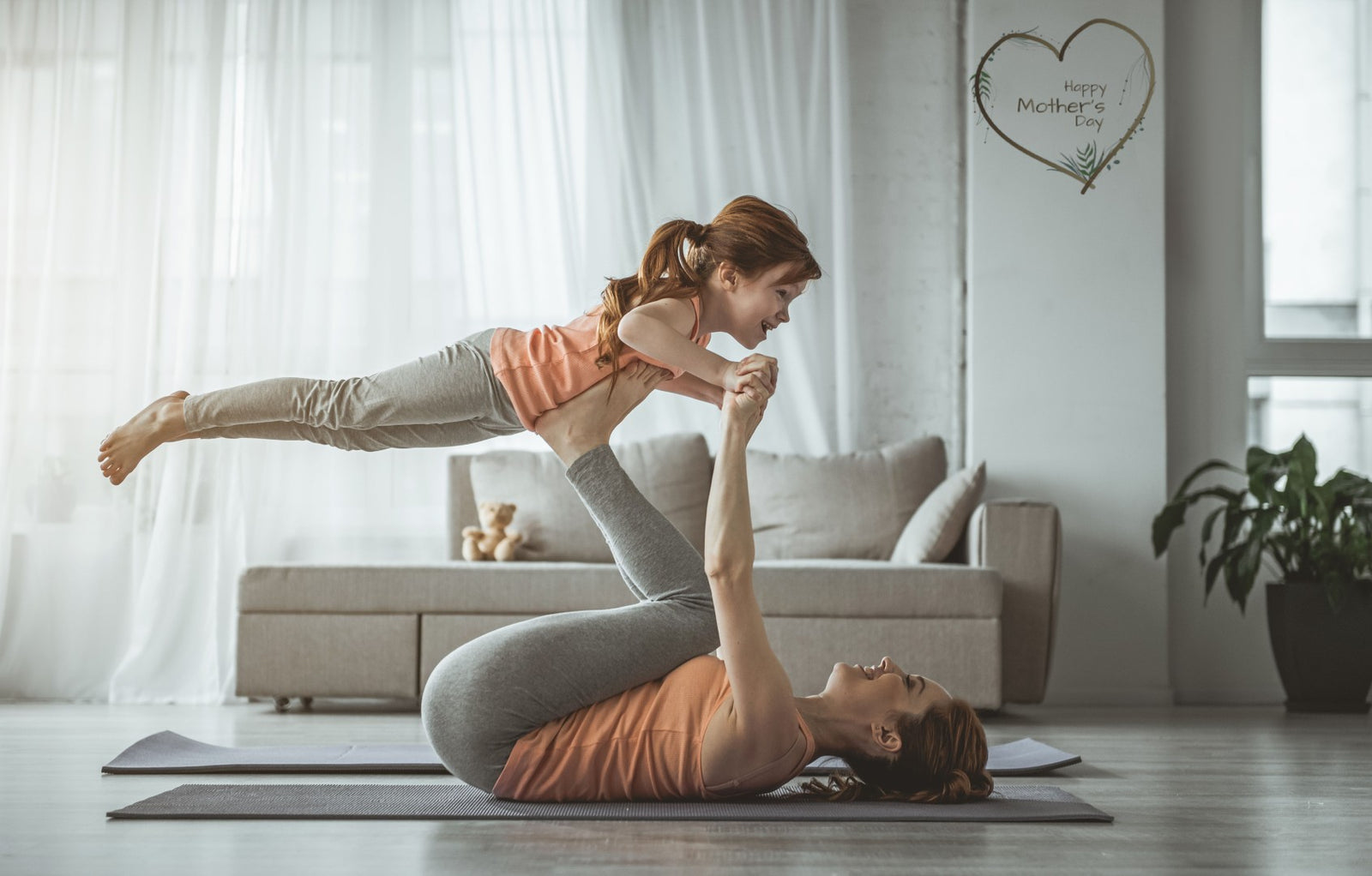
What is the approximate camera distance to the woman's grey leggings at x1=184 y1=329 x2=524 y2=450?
2.17m

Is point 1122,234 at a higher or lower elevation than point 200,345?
higher

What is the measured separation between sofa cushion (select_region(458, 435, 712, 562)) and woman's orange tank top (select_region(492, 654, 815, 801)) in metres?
2.09

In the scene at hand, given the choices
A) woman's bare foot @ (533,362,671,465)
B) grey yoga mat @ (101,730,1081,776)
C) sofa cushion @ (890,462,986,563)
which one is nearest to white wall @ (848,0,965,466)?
sofa cushion @ (890,462,986,563)

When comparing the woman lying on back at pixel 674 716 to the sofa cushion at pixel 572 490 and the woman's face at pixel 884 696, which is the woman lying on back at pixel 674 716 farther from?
the sofa cushion at pixel 572 490

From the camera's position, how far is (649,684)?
6.02ft

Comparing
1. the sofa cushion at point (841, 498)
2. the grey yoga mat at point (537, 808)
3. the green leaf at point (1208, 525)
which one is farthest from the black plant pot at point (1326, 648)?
the grey yoga mat at point (537, 808)

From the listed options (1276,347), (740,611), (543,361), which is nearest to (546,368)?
(543,361)

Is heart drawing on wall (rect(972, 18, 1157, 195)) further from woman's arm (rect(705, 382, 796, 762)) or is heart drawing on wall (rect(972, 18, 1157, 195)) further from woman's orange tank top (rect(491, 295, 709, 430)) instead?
woman's arm (rect(705, 382, 796, 762))

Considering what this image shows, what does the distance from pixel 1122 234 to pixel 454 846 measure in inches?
133

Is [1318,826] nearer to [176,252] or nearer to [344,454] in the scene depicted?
[344,454]

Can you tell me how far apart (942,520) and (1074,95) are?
160 cm

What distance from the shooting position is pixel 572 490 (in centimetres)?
407

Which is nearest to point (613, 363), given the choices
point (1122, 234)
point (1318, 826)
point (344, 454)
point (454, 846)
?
point (454, 846)

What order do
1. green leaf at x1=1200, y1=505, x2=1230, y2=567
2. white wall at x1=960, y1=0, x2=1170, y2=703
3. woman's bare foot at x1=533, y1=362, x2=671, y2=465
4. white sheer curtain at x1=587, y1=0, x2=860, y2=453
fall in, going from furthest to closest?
white sheer curtain at x1=587, y1=0, x2=860, y2=453 → white wall at x1=960, y1=0, x2=1170, y2=703 → green leaf at x1=1200, y1=505, x2=1230, y2=567 → woman's bare foot at x1=533, y1=362, x2=671, y2=465
